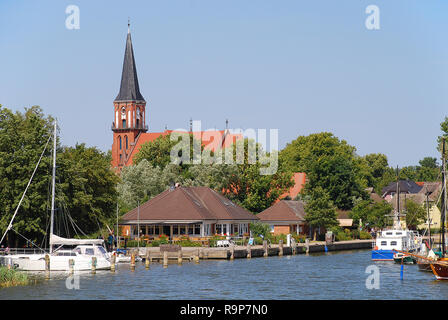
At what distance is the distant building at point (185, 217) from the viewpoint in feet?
304

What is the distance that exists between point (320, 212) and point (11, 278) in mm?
61050

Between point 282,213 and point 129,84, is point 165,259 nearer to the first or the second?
point 282,213

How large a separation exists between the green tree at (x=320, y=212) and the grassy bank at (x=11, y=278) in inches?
2315

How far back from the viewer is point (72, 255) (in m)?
67.5

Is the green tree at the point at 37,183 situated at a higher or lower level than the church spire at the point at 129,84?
lower

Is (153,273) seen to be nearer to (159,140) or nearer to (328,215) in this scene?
(328,215)

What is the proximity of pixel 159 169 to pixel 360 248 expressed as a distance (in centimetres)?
2959

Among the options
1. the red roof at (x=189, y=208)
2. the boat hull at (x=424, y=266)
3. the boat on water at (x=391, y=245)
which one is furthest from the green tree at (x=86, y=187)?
the boat hull at (x=424, y=266)

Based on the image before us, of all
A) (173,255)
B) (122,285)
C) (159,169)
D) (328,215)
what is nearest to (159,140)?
(159,169)

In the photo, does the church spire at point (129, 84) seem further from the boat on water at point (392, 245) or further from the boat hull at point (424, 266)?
the boat hull at point (424, 266)

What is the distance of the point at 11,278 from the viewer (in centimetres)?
5688

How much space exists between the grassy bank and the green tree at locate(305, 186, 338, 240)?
5879cm

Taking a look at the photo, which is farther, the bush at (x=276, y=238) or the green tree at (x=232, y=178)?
the green tree at (x=232, y=178)

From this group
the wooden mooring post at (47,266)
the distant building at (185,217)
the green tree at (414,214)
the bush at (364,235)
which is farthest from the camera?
the green tree at (414,214)
